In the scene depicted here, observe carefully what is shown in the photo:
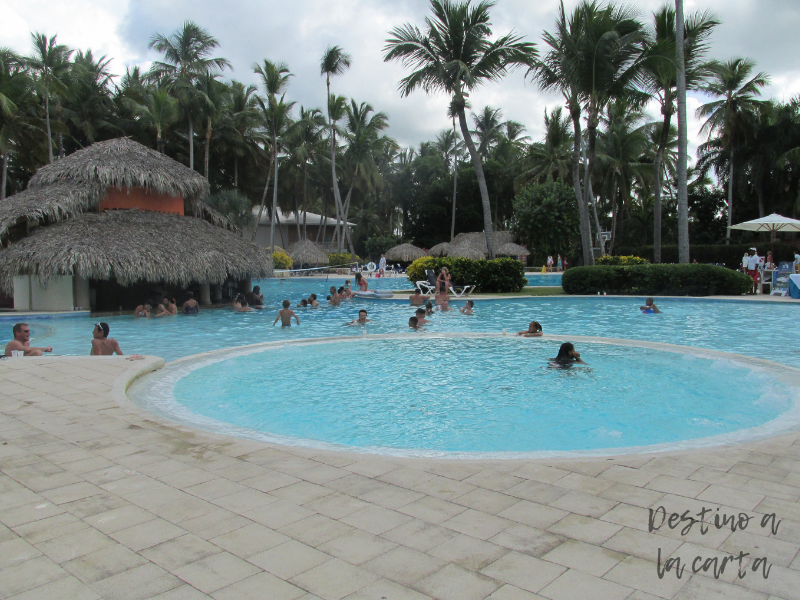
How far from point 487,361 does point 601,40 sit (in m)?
15.6

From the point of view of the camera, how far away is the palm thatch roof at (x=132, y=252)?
54.2 ft

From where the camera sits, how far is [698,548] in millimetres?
2844

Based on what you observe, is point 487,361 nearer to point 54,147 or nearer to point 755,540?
point 755,540

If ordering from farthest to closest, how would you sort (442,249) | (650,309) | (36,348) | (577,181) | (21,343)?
(442,249) → (577,181) → (650,309) → (36,348) → (21,343)

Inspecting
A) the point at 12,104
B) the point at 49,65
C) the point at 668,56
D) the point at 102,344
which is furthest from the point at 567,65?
the point at 49,65

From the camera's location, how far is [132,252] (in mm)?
17391

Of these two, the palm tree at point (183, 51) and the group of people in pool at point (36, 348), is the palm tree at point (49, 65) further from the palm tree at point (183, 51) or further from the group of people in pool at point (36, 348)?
the group of people in pool at point (36, 348)

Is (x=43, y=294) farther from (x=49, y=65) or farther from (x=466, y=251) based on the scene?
(x=466, y=251)

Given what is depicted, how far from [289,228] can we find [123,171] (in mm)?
33305

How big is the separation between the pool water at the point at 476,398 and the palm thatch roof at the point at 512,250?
32.5 m

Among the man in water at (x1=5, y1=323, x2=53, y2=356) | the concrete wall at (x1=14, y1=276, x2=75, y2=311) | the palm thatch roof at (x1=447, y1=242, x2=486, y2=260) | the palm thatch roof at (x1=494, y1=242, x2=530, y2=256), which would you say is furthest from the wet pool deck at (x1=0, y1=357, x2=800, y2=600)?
the palm thatch roof at (x1=494, y1=242, x2=530, y2=256)

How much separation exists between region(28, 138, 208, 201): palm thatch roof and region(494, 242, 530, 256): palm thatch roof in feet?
87.7

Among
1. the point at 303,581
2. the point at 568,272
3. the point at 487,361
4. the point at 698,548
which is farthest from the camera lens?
the point at 568,272

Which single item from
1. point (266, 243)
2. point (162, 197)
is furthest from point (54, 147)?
point (266, 243)
